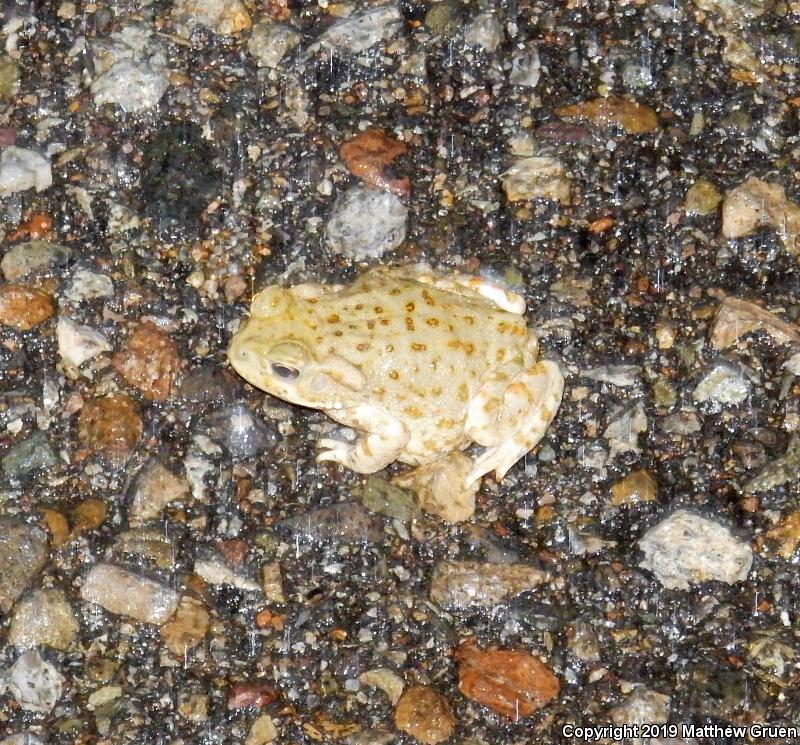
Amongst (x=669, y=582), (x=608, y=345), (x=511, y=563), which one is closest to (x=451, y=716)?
(x=511, y=563)

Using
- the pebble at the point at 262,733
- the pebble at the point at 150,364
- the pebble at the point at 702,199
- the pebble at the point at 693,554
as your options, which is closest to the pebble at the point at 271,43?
the pebble at the point at 150,364

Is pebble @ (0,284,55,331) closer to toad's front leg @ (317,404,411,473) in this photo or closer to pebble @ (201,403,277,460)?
pebble @ (201,403,277,460)

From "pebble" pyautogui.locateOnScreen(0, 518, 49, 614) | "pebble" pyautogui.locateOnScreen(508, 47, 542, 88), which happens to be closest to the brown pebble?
"pebble" pyautogui.locateOnScreen(0, 518, 49, 614)

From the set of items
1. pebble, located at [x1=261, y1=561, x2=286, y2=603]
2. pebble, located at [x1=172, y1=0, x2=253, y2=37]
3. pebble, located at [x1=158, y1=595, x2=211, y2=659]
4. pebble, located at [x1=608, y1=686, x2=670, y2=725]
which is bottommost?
pebble, located at [x1=608, y1=686, x2=670, y2=725]

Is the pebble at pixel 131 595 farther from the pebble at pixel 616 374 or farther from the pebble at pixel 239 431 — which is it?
the pebble at pixel 616 374

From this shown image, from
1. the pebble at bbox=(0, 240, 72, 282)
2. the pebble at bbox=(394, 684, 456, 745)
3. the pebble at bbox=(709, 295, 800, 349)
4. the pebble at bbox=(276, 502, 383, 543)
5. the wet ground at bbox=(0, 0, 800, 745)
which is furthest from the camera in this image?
the pebble at bbox=(0, 240, 72, 282)

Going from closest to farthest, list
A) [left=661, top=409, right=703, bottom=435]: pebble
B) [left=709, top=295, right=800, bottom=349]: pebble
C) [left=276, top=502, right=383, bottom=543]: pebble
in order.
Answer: [left=276, top=502, right=383, bottom=543]: pebble
[left=661, top=409, right=703, bottom=435]: pebble
[left=709, top=295, right=800, bottom=349]: pebble

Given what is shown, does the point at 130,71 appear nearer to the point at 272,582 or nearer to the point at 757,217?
the point at 272,582
